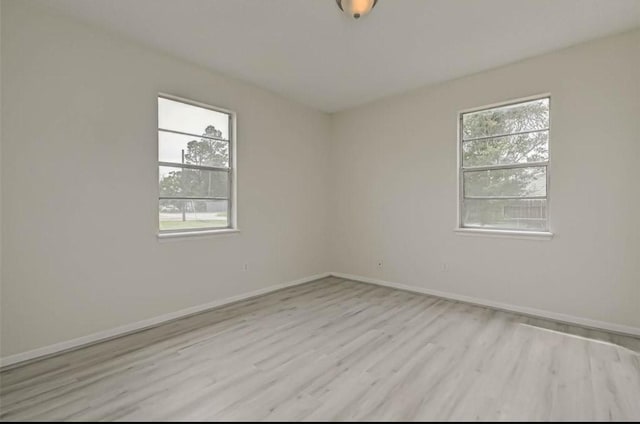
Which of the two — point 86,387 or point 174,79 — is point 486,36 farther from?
point 86,387

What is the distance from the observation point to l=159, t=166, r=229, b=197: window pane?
3564 mm

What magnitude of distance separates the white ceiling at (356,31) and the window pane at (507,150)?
881 millimetres

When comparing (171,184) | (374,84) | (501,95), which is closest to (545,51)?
(501,95)

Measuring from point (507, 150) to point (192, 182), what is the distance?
3814mm

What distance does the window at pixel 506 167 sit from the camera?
143 inches

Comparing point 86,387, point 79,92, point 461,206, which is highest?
point 79,92

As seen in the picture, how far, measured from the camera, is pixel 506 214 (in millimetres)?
3887

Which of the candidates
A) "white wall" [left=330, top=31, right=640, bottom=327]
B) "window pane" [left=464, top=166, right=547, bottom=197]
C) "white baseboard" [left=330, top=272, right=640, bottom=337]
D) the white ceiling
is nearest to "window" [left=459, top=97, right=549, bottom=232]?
"window pane" [left=464, top=166, right=547, bottom=197]

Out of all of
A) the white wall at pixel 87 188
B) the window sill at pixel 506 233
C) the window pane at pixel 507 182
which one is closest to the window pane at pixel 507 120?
the window pane at pixel 507 182

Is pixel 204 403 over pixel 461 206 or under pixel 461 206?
under

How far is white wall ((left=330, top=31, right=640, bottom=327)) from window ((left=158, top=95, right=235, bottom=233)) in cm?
214

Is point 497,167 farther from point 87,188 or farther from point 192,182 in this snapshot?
point 87,188

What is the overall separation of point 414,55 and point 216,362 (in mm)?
3558

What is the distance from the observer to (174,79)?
3.51 m
